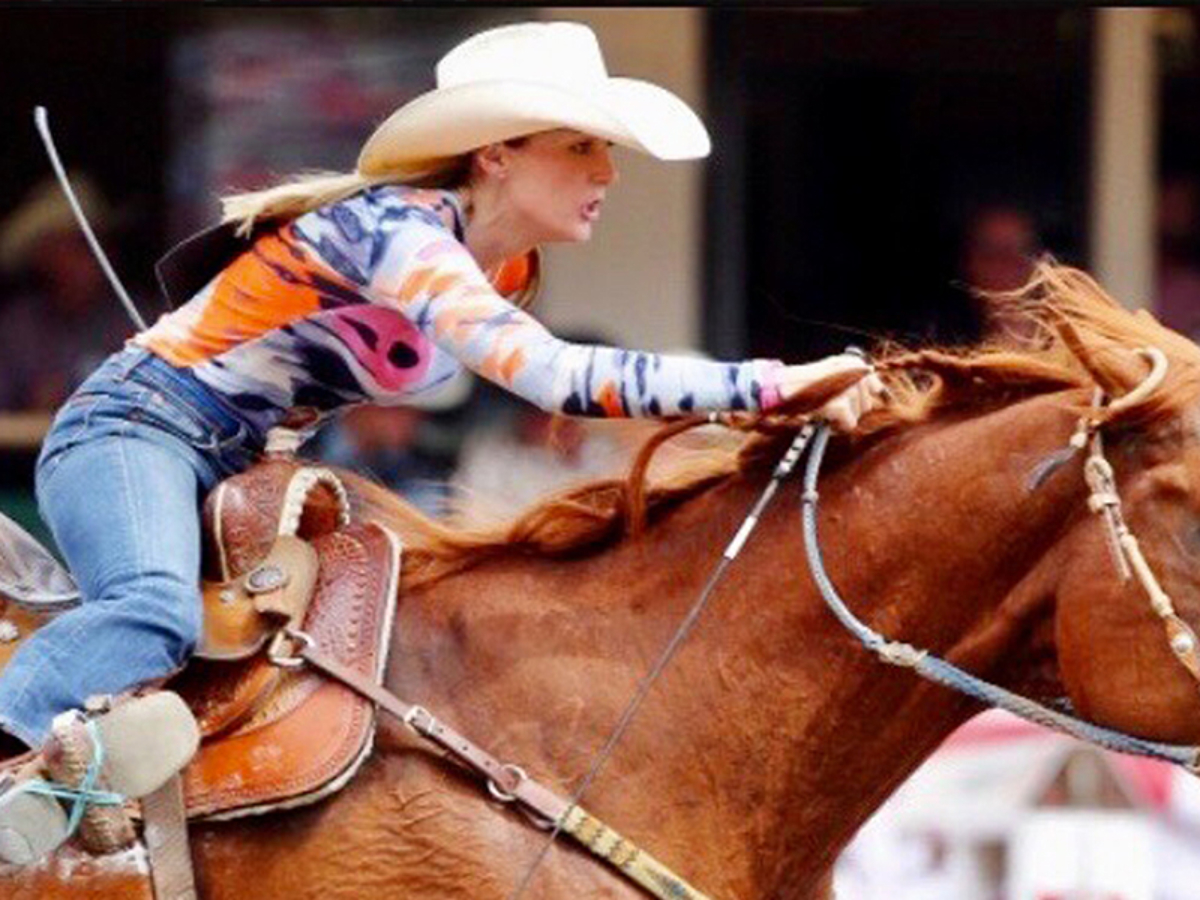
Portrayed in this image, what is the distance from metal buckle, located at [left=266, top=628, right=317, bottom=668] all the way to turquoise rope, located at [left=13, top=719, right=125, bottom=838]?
0.91 ft

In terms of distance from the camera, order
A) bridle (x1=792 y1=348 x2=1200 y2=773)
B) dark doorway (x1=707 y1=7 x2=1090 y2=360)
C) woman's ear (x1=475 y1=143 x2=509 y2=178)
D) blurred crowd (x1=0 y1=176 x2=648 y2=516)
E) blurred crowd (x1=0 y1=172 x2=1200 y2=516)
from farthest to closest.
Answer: dark doorway (x1=707 y1=7 x2=1090 y2=360) < blurred crowd (x1=0 y1=172 x2=1200 y2=516) < blurred crowd (x1=0 y1=176 x2=648 y2=516) < woman's ear (x1=475 y1=143 x2=509 y2=178) < bridle (x1=792 y1=348 x2=1200 y2=773)

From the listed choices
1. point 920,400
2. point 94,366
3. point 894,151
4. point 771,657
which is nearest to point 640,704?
point 771,657

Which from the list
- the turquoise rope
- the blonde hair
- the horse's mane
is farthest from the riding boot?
the blonde hair

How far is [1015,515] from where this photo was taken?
16.3ft

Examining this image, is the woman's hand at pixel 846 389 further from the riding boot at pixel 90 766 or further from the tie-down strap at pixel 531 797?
the riding boot at pixel 90 766

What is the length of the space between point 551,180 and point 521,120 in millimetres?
134

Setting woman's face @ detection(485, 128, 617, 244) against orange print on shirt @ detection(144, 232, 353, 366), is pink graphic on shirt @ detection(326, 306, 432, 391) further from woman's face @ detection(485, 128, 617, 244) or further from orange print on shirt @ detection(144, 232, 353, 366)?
woman's face @ detection(485, 128, 617, 244)

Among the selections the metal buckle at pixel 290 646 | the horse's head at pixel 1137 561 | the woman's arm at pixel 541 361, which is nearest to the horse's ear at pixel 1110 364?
the horse's head at pixel 1137 561

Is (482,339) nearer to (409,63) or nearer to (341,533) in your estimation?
(341,533)

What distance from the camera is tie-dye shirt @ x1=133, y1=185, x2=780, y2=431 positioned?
4949mm

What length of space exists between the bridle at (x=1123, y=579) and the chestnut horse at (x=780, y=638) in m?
0.02

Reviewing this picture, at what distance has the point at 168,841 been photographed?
496cm

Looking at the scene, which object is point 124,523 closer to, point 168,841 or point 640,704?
point 168,841

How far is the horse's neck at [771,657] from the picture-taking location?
197 inches
